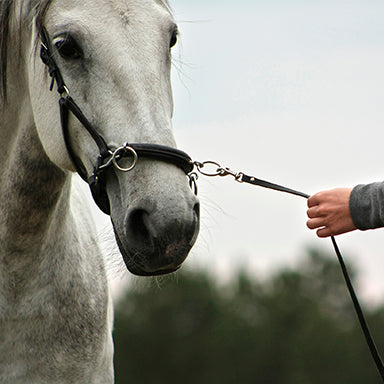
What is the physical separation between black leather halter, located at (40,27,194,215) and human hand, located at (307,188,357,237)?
887mm

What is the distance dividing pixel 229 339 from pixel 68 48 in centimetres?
4666

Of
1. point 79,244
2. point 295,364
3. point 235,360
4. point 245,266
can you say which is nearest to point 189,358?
point 235,360

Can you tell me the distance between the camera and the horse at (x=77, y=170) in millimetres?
4004

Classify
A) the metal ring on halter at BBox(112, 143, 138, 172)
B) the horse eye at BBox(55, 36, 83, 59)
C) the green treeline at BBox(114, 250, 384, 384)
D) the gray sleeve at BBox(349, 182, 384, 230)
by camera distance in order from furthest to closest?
the green treeline at BBox(114, 250, 384, 384) < the gray sleeve at BBox(349, 182, 384, 230) < the horse eye at BBox(55, 36, 83, 59) < the metal ring on halter at BBox(112, 143, 138, 172)

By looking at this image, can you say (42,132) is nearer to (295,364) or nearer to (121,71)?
(121,71)

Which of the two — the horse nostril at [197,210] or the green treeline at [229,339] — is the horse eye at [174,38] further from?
the green treeline at [229,339]

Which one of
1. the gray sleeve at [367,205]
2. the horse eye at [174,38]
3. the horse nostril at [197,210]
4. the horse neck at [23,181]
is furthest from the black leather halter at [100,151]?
the gray sleeve at [367,205]

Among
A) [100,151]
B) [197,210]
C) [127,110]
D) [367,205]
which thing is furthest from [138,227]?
[367,205]

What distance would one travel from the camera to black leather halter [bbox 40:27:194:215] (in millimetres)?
4008

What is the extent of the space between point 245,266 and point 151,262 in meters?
56.5

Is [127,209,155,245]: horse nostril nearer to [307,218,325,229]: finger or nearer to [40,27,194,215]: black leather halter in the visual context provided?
[40,27,194,215]: black leather halter

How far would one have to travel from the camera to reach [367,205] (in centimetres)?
453

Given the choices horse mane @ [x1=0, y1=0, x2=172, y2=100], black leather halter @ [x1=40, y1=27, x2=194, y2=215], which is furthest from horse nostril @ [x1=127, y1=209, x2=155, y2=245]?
horse mane @ [x1=0, y1=0, x2=172, y2=100]

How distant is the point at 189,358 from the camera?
49594mm
